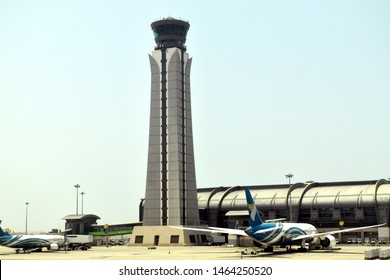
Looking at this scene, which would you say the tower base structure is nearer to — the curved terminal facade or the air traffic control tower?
the air traffic control tower

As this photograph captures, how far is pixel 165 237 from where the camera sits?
145 meters

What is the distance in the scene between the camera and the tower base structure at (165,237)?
143000mm

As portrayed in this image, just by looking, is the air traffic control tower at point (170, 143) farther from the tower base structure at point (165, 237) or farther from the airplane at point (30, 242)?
the airplane at point (30, 242)

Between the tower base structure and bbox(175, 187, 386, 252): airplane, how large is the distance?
49958 mm

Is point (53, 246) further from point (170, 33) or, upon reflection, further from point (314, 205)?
point (314, 205)

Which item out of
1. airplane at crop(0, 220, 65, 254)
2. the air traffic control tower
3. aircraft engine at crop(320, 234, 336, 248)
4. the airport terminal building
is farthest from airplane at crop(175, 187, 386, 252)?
the air traffic control tower

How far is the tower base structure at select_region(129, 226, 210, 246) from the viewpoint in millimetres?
143000

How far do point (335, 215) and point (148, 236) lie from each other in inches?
2167

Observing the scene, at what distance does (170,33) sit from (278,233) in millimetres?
87163

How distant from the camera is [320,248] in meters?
96.5

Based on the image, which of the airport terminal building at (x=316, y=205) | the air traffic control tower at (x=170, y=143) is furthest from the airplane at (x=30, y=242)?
the airport terminal building at (x=316, y=205)

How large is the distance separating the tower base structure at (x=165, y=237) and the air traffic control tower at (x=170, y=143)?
2449mm

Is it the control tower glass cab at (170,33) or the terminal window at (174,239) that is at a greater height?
the control tower glass cab at (170,33)

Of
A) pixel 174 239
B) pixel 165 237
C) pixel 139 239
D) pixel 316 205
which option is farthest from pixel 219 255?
pixel 316 205
